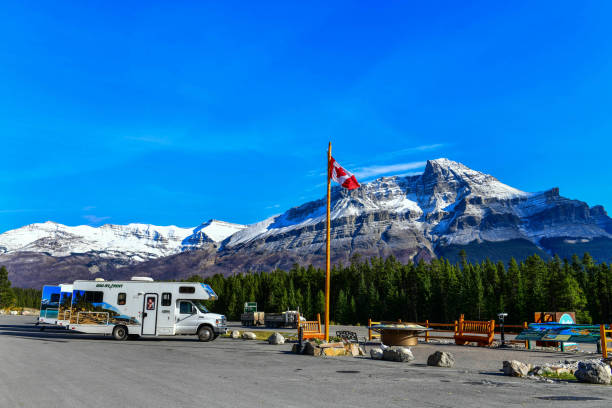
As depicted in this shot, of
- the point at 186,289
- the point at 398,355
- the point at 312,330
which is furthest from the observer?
the point at 186,289

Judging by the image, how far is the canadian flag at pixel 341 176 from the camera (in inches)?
977

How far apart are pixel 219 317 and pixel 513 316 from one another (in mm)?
54092

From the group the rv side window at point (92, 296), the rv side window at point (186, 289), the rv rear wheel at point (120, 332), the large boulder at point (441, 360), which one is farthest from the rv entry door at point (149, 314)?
the large boulder at point (441, 360)

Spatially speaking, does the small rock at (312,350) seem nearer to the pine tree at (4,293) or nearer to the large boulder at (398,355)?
the large boulder at (398,355)

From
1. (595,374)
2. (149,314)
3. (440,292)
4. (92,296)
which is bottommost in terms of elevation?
(595,374)

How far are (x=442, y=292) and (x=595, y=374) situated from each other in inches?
2811

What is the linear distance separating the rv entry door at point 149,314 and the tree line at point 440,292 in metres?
55.0

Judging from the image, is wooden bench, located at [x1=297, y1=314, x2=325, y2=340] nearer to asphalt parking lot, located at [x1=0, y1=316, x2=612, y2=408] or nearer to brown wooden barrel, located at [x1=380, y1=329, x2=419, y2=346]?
brown wooden barrel, located at [x1=380, y1=329, x2=419, y2=346]

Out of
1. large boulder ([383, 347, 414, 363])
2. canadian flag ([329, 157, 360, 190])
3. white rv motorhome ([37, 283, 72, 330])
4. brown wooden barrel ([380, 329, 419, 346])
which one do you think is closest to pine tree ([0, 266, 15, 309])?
white rv motorhome ([37, 283, 72, 330])

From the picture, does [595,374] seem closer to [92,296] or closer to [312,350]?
[312,350]

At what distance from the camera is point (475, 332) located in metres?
28.4

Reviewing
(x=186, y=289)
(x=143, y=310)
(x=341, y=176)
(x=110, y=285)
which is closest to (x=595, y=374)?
(x=341, y=176)

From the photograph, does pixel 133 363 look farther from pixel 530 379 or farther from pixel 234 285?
pixel 234 285

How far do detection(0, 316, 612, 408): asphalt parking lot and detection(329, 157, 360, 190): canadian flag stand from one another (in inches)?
365
